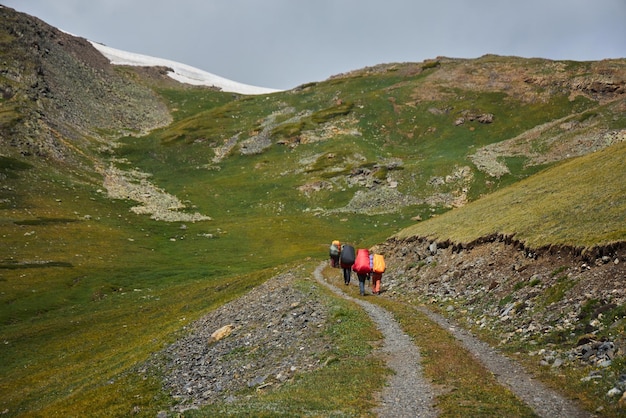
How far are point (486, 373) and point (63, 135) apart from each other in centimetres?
16187

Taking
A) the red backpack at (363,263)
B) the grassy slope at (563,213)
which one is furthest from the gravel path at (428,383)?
the red backpack at (363,263)

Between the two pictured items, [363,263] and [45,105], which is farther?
[45,105]

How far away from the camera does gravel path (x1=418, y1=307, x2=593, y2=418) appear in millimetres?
14938

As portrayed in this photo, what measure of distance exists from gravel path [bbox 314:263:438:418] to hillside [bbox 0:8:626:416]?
2397 millimetres

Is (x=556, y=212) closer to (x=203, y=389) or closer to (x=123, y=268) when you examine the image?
(x=203, y=389)

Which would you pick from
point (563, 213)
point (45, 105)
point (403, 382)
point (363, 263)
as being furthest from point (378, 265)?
point (45, 105)

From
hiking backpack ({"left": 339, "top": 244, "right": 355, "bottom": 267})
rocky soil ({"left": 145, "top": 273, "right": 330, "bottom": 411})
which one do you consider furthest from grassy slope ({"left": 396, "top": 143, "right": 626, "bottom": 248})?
rocky soil ({"left": 145, "top": 273, "right": 330, "bottom": 411})

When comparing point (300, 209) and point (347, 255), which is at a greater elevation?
point (347, 255)

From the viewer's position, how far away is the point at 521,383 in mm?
17672

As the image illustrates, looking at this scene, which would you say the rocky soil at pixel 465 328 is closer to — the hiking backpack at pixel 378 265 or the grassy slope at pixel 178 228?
the grassy slope at pixel 178 228

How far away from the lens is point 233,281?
63969 millimetres

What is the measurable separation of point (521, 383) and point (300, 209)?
105709 mm

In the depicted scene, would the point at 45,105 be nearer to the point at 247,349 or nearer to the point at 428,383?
the point at 247,349

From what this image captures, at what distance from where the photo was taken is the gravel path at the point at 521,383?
14.9 meters
